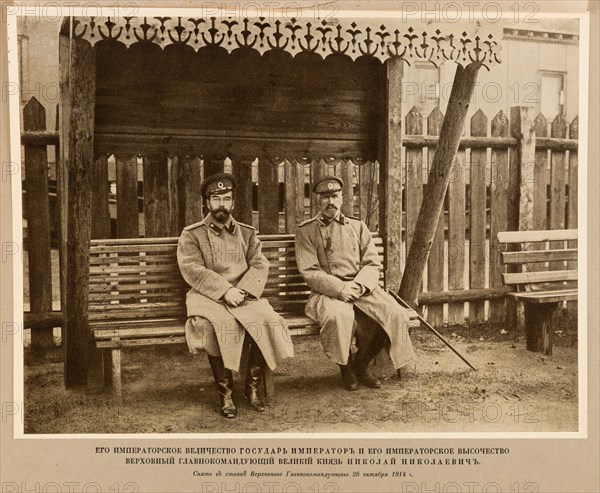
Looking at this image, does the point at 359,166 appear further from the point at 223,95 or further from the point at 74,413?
the point at 74,413

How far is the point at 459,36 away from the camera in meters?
2.58

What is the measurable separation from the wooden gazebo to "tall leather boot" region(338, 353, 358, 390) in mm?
418

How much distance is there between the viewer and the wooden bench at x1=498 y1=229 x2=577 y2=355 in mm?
2678

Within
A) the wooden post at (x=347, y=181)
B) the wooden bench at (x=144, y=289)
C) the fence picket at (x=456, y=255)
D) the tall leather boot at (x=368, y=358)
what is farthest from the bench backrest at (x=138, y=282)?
the fence picket at (x=456, y=255)

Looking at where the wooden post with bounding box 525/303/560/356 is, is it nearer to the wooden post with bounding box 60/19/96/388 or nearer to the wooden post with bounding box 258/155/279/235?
the wooden post with bounding box 258/155/279/235

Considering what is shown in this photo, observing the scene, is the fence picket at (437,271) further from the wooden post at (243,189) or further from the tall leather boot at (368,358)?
the wooden post at (243,189)

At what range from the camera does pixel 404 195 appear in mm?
2904

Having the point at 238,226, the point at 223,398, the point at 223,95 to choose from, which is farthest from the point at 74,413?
the point at 223,95

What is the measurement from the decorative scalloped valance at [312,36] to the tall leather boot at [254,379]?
117 centimetres

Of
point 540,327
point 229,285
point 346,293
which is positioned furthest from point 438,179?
point 229,285

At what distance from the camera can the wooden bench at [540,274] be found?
268cm

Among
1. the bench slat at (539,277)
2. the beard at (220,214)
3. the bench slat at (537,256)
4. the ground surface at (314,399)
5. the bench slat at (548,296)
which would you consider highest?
the beard at (220,214)

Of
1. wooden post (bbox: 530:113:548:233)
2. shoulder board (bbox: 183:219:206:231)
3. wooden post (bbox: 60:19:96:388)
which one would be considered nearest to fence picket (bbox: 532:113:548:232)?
wooden post (bbox: 530:113:548:233)

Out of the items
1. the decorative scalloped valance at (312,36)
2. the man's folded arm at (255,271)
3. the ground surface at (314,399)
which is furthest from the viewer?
the man's folded arm at (255,271)
